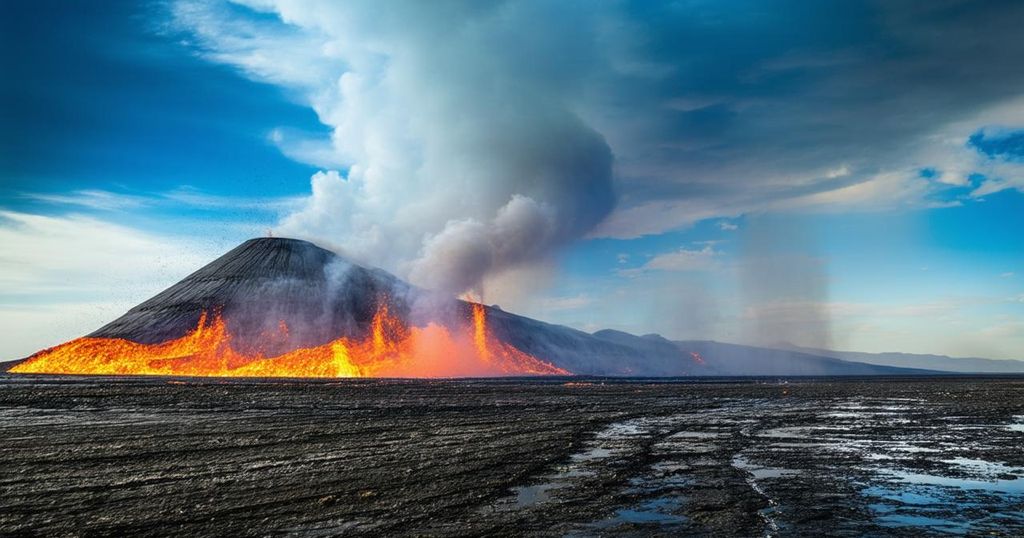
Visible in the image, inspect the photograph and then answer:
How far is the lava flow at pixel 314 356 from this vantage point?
132625 mm

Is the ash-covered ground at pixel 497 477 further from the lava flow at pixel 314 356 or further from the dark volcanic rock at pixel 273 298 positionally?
the dark volcanic rock at pixel 273 298

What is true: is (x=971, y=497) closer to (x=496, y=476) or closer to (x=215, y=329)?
(x=496, y=476)

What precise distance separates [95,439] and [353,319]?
157 metres

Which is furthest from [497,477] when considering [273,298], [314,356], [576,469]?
[273,298]

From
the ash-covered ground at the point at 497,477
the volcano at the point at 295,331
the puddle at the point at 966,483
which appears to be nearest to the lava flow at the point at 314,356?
the volcano at the point at 295,331

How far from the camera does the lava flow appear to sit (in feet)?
435

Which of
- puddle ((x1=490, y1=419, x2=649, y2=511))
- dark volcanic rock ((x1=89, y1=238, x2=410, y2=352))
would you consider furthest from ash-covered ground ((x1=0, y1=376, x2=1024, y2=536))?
dark volcanic rock ((x1=89, y1=238, x2=410, y2=352))

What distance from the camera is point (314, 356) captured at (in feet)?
464

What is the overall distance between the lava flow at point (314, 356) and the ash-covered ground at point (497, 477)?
111 metres

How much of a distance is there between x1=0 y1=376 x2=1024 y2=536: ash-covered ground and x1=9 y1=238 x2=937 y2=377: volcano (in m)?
111

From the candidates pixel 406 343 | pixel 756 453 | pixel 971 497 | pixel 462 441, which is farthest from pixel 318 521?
pixel 406 343

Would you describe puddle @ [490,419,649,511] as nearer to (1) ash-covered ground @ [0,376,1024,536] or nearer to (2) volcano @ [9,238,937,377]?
(1) ash-covered ground @ [0,376,1024,536]

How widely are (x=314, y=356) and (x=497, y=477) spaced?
13408 cm

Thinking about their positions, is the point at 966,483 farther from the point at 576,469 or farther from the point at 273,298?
the point at 273,298
